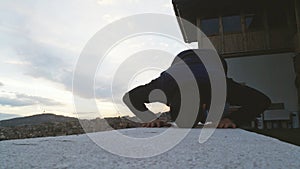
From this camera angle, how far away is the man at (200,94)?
2424 millimetres

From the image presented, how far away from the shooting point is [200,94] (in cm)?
264

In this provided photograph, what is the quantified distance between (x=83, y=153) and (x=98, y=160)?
0.17 m

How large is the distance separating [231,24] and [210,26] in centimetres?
60

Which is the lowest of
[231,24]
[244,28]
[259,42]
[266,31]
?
[259,42]

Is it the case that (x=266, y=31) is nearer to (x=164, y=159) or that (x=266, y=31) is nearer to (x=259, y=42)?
(x=259, y=42)

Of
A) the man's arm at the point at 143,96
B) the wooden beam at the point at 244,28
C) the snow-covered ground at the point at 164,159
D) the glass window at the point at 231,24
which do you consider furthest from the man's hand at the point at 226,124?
the glass window at the point at 231,24

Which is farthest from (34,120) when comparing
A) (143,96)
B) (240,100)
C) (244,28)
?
(244,28)

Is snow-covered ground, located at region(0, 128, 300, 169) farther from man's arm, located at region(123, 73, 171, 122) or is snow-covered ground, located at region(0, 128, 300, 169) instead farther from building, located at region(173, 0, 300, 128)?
building, located at region(173, 0, 300, 128)

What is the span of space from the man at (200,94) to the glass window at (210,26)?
500 centimetres

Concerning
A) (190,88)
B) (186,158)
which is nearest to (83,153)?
(186,158)

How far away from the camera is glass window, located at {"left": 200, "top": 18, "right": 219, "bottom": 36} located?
7.58 metres

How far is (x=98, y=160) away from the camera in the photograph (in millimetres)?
942

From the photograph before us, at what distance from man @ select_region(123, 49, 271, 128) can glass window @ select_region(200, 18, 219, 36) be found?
500cm

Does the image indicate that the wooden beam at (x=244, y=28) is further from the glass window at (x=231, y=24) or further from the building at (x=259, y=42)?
the glass window at (x=231, y=24)
